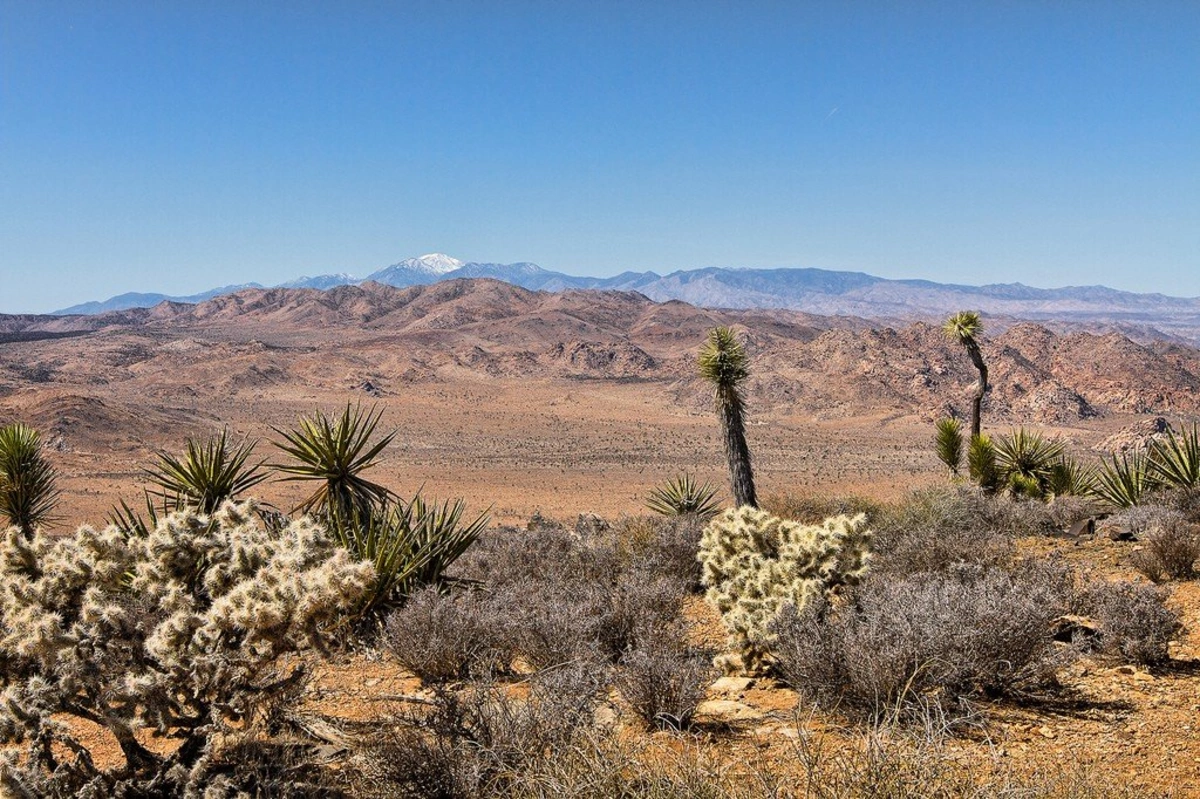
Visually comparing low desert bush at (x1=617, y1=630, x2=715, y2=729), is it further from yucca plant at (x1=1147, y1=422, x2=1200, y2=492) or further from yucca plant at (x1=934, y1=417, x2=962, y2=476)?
yucca plant at (x1=934, y1=417, x2=962, y2=476)

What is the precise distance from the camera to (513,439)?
5097cm

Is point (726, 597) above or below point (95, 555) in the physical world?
below

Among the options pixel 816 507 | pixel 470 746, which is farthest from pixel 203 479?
pixel 816 507

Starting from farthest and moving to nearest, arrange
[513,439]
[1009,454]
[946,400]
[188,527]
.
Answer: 1. [946,400]
2. [513,439]
3. [1009,454]
4. [188,527]

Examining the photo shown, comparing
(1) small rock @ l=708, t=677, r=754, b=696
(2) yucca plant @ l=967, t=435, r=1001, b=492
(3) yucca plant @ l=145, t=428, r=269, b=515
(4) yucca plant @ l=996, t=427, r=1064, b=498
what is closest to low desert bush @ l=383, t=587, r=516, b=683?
(1) small rock @ l=708, t=677, r=754, b=696

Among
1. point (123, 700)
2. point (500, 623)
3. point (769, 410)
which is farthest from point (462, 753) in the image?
point (769, 410)

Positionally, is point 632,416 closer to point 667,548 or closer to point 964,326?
point 964,326

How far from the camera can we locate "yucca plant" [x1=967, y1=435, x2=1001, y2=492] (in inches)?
627

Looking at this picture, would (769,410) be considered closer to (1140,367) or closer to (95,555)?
(1140,367)

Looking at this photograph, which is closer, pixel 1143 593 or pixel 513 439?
pixel 1143 593

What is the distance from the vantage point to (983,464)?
629 inches

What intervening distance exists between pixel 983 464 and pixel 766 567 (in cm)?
1125

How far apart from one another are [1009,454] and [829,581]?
1250cm

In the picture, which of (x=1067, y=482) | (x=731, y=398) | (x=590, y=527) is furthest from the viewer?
(x=1067, y=482)
